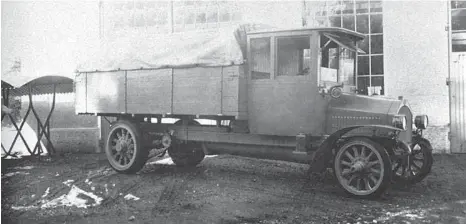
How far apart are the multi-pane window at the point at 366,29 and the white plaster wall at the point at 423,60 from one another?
318 millimetres

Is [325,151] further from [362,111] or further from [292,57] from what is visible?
[292,57]

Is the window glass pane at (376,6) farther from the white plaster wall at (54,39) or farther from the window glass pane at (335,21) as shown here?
the white plaster wall at (54,39)

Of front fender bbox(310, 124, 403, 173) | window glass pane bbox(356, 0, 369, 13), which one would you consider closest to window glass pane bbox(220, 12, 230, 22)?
window glass pane bbox(356, 0, 369, 13)

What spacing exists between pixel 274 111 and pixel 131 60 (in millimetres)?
2761

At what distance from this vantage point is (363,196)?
5598 millimetres

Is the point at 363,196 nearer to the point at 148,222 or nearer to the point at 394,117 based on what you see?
the point at 394,117

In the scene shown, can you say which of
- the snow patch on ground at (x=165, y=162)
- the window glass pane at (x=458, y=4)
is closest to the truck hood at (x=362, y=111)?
the snow patch on ground at (x=165, y=162)

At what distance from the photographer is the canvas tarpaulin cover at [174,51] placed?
6531mm

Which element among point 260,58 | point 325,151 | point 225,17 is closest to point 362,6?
point 225,17

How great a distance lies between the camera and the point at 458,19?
9.39 metres

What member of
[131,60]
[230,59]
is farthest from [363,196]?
[131,60]

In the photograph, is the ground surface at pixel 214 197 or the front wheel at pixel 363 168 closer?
the ground surface at pixel 214 197

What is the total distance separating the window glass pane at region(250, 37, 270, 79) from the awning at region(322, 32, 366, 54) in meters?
0.88

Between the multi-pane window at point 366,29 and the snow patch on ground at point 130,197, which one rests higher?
the multi-pane window at point 366,29
